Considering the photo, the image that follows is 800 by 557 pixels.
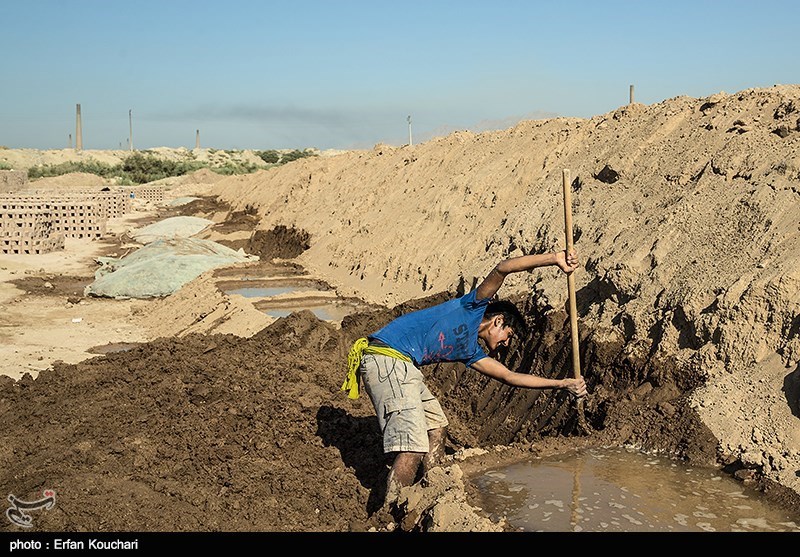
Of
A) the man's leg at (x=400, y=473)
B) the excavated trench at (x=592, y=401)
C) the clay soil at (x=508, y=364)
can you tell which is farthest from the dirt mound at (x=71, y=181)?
the man's leg at (x=400, y=473)

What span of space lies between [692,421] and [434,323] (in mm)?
2241

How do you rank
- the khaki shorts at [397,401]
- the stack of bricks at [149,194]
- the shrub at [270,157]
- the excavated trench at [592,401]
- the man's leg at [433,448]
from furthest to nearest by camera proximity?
the shrub at [270,157] < the stack of bricks at [149,194] < the excavated trench at [592,401] < the man's leg at [433,448] < the khaki shorts at [397,401]

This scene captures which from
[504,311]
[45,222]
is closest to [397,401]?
[504,311]

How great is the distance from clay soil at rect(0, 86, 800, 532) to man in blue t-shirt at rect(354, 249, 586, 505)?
271 mm

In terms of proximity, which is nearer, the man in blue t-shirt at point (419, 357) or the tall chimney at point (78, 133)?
the man in blue t-shirt at point (419, 357)

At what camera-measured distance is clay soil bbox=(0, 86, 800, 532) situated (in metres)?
5.21

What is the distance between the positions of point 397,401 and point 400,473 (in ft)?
1.40

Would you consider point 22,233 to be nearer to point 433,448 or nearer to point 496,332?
point 433,448

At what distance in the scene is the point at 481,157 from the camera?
15531mm

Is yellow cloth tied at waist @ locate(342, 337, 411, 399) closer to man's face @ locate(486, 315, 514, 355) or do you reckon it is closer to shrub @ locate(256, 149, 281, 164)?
man's face @ locate(486, 315, 514, 355)

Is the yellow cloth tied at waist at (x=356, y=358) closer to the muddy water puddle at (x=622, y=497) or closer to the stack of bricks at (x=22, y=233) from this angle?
the muddy water puddle at (x=622, y=497)

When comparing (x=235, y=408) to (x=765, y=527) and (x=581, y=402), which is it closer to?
(x=581, y=402)

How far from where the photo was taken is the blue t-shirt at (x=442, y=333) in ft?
15.7

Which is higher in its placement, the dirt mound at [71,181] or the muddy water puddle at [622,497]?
the dirt mound at [71,181]
